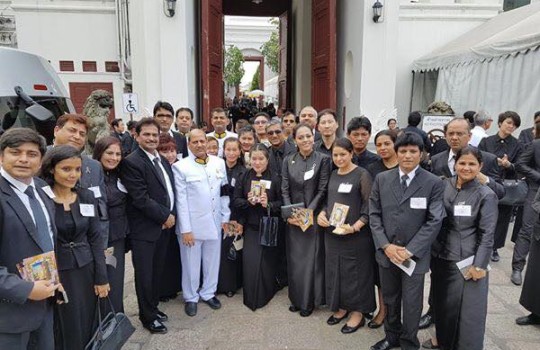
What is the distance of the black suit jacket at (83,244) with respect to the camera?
8.62ft

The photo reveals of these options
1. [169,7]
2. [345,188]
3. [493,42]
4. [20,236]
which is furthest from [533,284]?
[169,7]

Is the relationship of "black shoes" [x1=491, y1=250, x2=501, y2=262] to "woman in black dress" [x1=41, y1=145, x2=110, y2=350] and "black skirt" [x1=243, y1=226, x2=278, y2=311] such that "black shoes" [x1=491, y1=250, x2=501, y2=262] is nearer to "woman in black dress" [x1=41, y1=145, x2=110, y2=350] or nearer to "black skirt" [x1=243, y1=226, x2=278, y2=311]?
"black skirt" [x1=243, y1=226, x2=278, y2=311]

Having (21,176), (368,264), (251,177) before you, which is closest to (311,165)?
(251,177)

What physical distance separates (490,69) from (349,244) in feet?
23.4

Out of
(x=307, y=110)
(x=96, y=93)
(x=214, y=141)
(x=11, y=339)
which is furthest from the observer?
(x=96, y=93)

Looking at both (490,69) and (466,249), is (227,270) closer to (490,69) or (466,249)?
(466,249)

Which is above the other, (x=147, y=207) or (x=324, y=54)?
(x=324, y=54)

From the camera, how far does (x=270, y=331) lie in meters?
3.78

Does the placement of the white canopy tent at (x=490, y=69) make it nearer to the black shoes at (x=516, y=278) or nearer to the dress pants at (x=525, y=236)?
the dress pants at (x=525, y=236)

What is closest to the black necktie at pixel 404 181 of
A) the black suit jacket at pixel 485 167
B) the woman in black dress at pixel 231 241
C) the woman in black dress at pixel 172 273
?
the black suit jacket at pixel 485 167

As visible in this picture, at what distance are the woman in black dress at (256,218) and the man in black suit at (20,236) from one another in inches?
82.1

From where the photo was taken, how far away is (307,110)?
522 centimetres

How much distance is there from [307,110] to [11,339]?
13.2ft

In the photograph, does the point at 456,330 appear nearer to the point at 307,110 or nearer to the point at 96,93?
the point at 307,110
